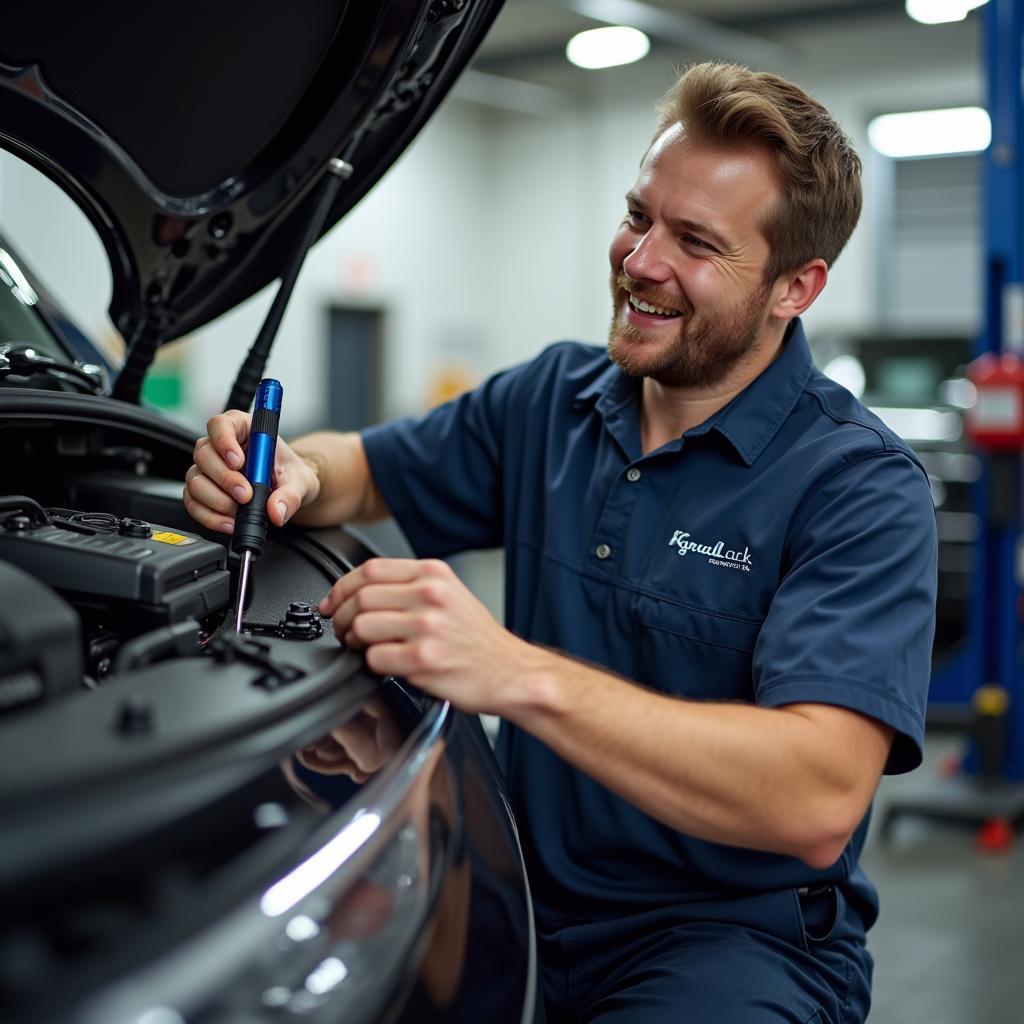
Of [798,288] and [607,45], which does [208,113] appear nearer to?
[798,288]

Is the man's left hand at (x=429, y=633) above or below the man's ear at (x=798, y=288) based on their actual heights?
below

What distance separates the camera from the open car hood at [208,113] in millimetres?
1270

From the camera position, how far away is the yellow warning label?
1035 mm

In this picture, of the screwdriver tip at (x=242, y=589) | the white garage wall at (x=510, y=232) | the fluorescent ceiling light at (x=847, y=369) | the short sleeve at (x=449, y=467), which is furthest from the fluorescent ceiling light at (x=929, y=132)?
the screwdriver tip at (x=242, y=589)

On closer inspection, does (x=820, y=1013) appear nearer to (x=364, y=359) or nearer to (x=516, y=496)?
(x=516, y=496)

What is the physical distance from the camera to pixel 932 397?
21.4ft

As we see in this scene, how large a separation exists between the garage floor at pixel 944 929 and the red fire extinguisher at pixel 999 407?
1.13 metres

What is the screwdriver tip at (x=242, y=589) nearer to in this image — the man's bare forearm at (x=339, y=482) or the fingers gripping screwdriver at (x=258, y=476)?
the fingers gripping screwdriver at (x=258, y=476)

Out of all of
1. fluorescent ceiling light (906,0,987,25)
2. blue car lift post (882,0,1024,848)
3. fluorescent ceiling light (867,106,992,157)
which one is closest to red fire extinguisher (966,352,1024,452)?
blue car lift post (882,0,1024,848)

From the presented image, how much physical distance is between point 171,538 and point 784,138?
2.83 feet

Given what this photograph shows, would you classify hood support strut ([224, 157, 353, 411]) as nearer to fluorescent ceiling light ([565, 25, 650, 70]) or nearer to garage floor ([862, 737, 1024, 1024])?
garage floor ([862, 737, 1024, 1024])

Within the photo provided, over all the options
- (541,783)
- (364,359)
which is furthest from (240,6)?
(364,359)

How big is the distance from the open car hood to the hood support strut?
13mm

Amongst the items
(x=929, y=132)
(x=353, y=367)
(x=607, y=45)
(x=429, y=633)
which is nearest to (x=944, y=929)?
(x=429, y=633)
